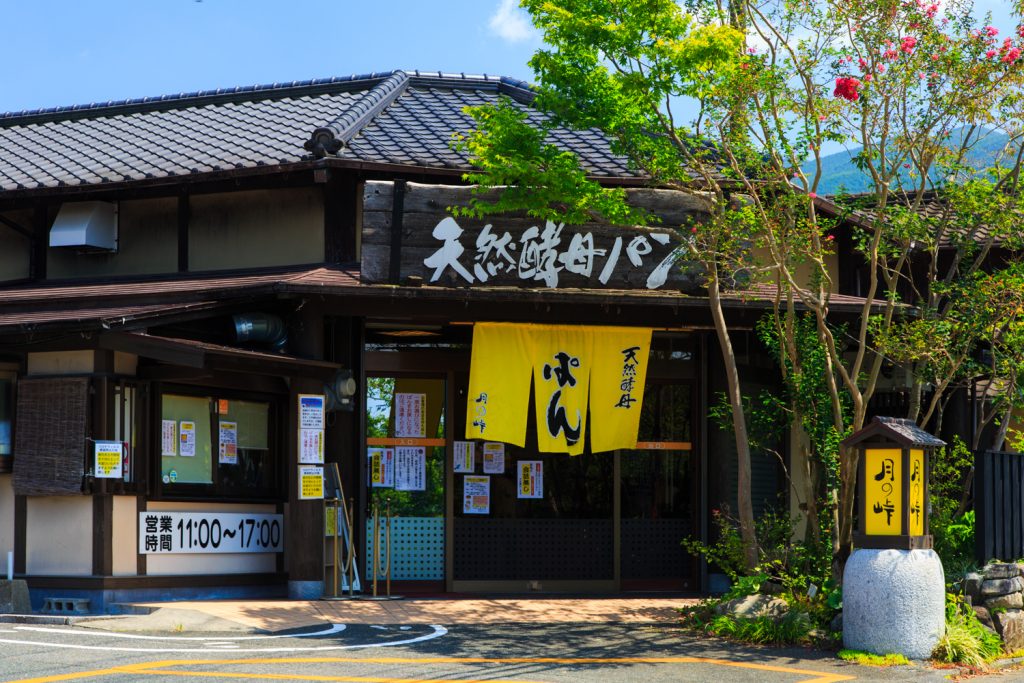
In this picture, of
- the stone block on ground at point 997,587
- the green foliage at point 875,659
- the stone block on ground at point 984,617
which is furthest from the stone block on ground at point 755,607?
the stone block on ground at point 997,587

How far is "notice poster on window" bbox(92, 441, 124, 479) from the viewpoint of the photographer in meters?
12.8

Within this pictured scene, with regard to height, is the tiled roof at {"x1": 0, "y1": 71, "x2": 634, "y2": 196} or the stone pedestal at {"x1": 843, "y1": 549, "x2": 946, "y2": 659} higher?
the tiled roof at {"x1": 0, "y1": 71, "x2": 634, "y2": 196}

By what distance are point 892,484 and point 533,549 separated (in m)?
5.58

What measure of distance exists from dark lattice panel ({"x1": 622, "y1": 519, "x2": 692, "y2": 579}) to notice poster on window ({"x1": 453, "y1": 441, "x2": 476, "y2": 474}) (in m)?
2.09

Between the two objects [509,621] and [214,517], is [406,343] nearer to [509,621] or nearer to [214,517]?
[214,517]

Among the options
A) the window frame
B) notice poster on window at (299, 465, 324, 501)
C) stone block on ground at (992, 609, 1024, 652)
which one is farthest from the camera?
notice poster on window at (299, 465, 324, 501)

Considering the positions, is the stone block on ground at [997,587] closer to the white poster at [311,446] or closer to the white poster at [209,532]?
the white poster at [311,446]

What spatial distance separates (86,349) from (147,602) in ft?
8.84

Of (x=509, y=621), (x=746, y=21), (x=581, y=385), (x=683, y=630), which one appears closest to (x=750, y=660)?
(x=683, y=630)

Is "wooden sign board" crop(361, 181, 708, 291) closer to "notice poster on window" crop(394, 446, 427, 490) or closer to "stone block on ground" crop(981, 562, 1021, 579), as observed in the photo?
"notice poster on window" crop(394, 446, 427, 490)

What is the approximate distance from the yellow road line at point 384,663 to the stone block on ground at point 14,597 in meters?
3.26

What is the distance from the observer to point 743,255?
12.5m

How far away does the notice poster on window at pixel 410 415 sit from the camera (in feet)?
50.9

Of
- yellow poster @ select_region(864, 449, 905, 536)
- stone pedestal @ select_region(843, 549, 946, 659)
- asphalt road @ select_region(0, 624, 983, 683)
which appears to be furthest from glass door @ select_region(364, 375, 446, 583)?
stone pedestal @ select_region(843, 549, 946, 659)
